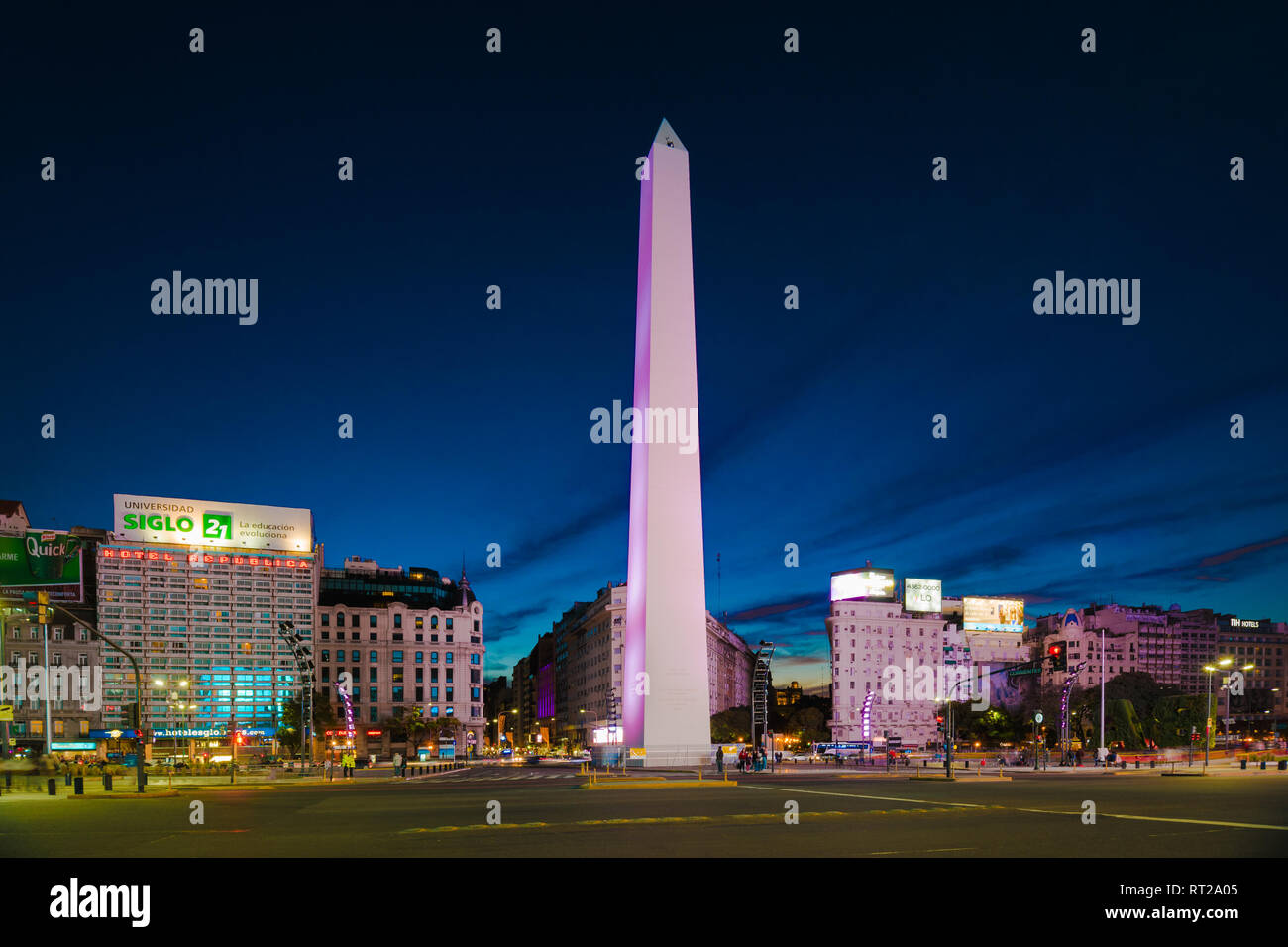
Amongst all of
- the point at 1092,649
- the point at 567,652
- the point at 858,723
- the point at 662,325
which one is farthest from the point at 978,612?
the point at 662,325

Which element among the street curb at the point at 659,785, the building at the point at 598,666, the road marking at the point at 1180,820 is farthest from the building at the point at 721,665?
the road marking at the point at 1180,820

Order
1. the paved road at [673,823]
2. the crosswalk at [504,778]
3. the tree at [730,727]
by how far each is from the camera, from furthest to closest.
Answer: the tree at [730,727] < the crosswalk at [504,778] < the paved road at [673,823]

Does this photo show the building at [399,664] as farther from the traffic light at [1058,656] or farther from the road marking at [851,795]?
the traffic light at [1058,656]

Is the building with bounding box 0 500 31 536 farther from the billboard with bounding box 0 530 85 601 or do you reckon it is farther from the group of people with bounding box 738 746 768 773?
the group of people with bounding box 738 746 768 773

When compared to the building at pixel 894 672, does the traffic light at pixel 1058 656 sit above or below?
above

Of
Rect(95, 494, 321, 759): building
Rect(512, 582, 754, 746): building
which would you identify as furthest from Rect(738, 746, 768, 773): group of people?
Rect(95, 494, 321, 759): building

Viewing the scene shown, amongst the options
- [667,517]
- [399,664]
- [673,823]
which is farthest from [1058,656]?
[399,664]

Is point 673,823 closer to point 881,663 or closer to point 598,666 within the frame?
point 598,666
